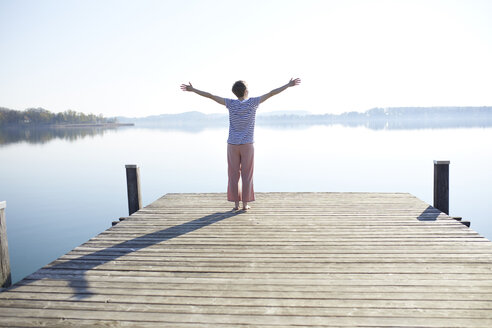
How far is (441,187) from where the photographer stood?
5547 mm

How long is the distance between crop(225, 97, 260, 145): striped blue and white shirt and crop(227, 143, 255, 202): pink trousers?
0.33ft

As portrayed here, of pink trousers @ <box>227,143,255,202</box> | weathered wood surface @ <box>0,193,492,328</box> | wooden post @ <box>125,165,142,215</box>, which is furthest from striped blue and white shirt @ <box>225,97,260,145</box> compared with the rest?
wooden post @ <box>125,165,142,215</box>

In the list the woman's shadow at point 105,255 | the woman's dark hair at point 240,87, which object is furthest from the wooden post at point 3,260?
the woman's dark hair at point 240,87

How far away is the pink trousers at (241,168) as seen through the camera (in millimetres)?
4899

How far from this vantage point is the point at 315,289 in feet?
9.11

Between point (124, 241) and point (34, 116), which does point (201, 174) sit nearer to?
point (124, 241)

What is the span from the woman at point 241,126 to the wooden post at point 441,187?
2.84m

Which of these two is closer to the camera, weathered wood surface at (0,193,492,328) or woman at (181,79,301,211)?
weathered wood surface at (0,193,492,328)

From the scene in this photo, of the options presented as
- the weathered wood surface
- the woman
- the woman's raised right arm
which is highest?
the woman's raised right arm

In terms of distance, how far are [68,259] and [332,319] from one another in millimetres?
2666

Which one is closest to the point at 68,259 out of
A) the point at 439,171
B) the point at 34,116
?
the point at 439,171

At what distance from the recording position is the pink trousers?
4.90 metres

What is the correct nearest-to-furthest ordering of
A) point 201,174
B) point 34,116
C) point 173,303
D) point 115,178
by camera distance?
point 173,303 < point 115,178 < point 201,174 < point 34,116

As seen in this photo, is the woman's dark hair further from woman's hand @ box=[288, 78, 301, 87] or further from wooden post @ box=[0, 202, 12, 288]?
wooden post @ box=[0, 202, 12, 288]
